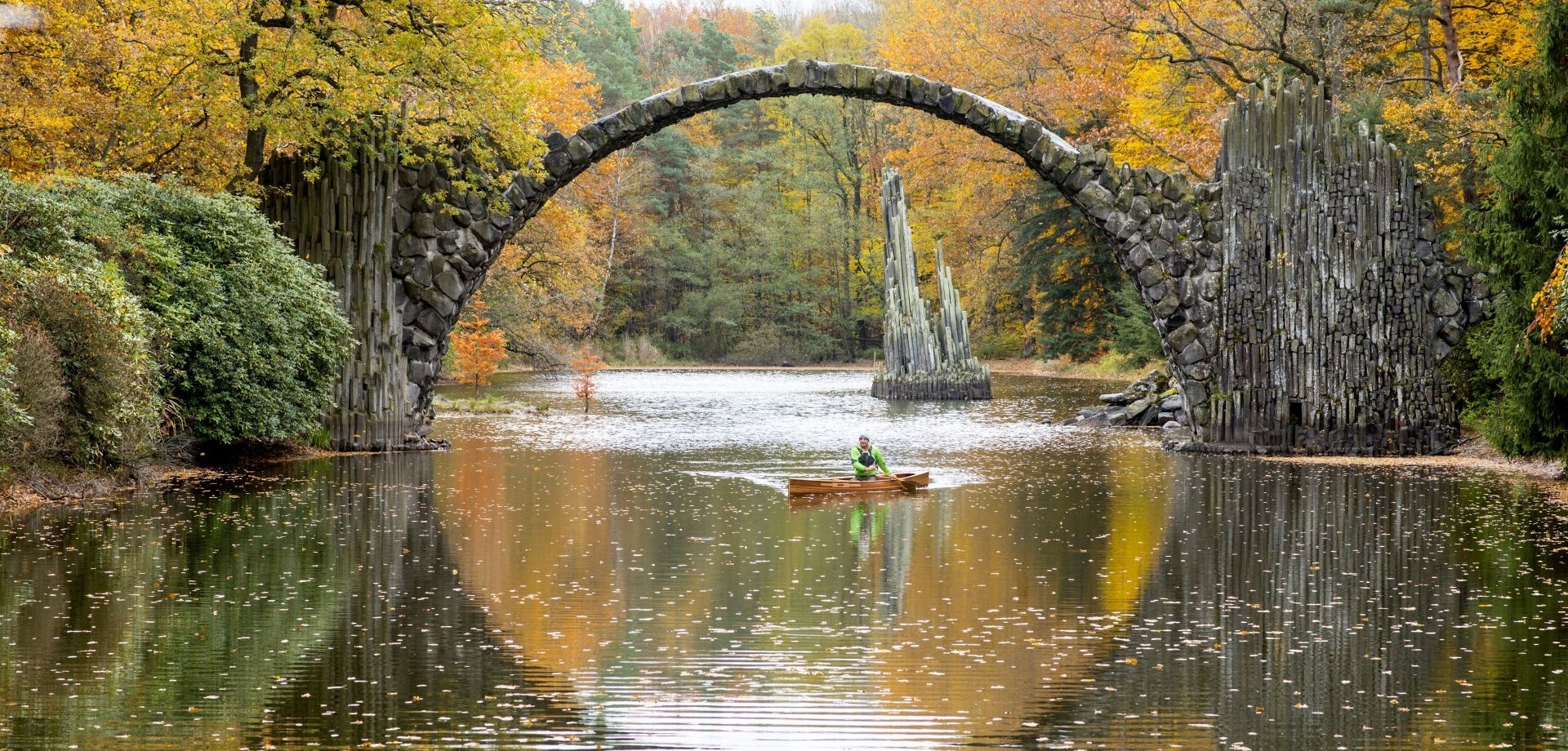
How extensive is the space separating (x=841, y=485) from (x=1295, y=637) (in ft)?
24.7

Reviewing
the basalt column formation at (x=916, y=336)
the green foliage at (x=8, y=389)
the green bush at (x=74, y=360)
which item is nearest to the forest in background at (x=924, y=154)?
the basalt column formation at (x=916, y=336)

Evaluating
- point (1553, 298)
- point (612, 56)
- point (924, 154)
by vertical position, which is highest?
point (612, 56)

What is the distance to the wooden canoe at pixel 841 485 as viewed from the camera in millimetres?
15539

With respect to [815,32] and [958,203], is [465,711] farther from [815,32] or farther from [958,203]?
[815,32]

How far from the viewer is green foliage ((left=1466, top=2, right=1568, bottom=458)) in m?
15.7

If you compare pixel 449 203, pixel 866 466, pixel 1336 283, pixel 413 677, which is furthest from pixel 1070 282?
pixel 413 677

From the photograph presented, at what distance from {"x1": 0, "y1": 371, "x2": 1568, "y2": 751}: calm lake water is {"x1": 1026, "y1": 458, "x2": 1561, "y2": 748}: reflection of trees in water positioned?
0.10 feet

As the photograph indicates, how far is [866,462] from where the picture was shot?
1645 cm

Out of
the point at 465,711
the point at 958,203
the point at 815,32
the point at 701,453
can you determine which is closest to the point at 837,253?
the point at 815,32

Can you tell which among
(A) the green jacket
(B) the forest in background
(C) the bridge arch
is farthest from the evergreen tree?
(A) the green jacket

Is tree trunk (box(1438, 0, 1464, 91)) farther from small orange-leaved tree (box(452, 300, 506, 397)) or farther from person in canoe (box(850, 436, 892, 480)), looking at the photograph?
small orange-leaved tree (box(452, 300, 506, 397))

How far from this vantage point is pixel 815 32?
210 feet

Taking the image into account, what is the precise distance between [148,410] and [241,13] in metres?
5.52

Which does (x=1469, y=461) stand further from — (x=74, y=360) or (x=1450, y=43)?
(x=74, y=360)
